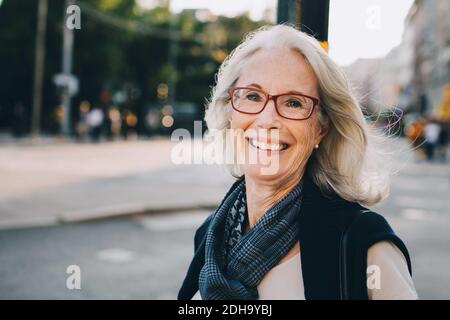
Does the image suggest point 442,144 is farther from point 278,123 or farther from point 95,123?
point 278,123

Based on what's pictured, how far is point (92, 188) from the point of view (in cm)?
1174

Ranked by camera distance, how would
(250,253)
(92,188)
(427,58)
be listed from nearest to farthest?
(250,253)
(92,188)
(427,58)

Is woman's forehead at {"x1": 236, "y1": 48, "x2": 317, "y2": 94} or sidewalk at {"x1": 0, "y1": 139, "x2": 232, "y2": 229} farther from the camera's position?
sidewalk at {"x1": 0, "y1": 139, "x2": 232, "y2": 229}

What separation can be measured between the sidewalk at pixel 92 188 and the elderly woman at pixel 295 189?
312cm

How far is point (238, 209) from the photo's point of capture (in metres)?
2.09

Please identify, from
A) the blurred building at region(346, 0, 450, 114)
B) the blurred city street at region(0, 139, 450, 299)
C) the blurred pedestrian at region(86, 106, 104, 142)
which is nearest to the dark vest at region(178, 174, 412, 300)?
the blurred city street at region(0, 139, 450, 299)

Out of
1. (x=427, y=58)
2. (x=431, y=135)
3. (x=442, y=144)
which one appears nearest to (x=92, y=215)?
(x=431, y=135)

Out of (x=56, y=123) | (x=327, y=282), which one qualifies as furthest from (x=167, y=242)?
(x=56, y=123)

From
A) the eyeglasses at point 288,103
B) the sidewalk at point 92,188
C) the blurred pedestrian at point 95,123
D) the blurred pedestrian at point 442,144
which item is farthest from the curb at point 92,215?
the blurred pedestrian at point 95,123

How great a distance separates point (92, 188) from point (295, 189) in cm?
1029

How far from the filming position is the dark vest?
1554mm

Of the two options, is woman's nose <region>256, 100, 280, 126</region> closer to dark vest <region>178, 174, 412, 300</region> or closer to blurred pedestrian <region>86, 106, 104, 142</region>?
dark vest <region>178, 174, 412, 300</region>
